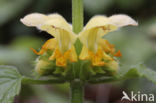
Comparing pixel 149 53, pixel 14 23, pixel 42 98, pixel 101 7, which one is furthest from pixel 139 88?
pixel 14 23

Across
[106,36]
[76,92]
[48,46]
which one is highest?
[106,36]

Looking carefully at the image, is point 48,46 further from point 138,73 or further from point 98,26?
point 138,73

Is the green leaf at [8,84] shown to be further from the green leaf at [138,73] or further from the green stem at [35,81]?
the green leaf at [138,73]

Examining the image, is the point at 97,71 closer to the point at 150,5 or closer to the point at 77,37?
the point at 77,37

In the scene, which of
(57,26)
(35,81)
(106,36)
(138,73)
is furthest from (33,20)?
(106,36)

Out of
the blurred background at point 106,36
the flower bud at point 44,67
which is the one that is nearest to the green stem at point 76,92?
the flower bud at point 44,67
